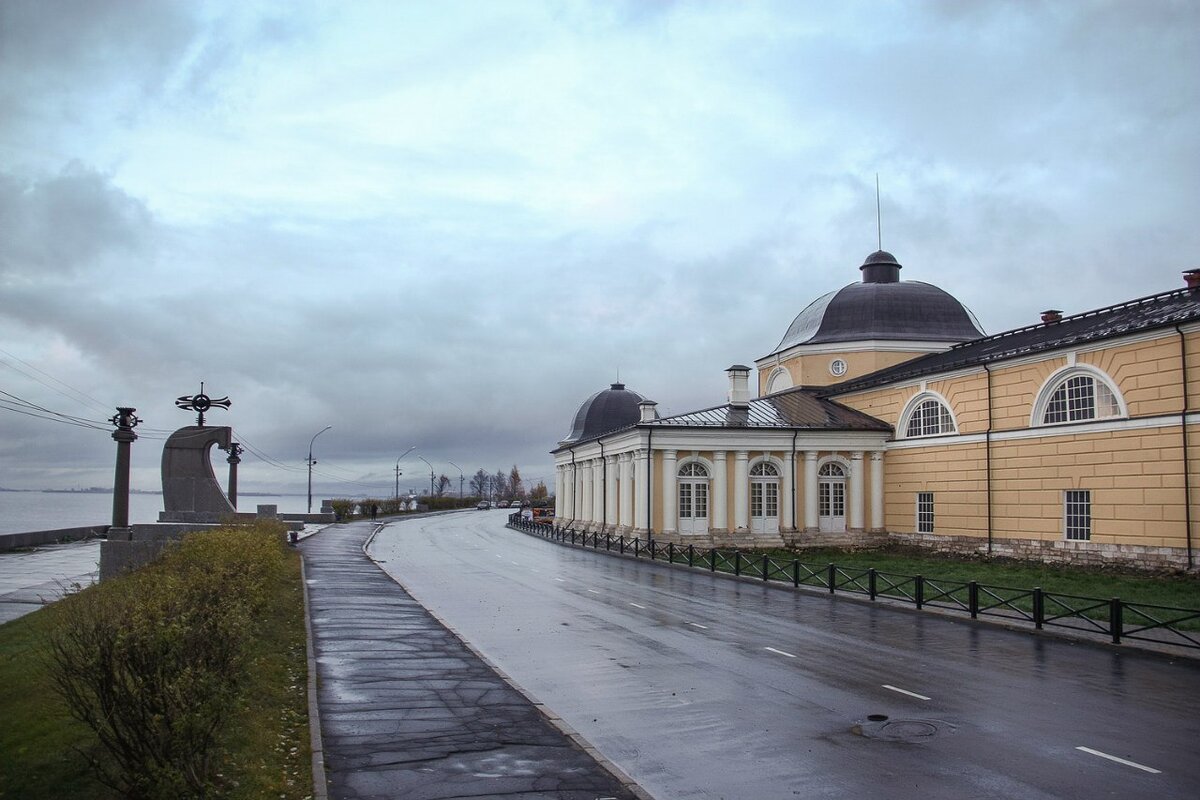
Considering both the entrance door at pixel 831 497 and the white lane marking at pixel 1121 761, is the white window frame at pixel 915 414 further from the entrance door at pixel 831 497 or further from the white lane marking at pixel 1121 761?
the white lane marking at pixel 1121 761

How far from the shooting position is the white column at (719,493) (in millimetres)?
43281

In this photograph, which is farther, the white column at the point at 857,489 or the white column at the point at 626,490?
the white column at the point at 626,490

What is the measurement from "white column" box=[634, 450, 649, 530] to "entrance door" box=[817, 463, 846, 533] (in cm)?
861

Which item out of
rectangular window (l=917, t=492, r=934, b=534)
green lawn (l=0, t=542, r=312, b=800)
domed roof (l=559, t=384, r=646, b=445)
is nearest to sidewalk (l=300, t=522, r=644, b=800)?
green lawn (l=0, t=542, r=312, b=800)

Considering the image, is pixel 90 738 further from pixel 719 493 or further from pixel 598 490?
pixel 598 490

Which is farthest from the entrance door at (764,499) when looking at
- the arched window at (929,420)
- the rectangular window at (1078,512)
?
the rectangular window at (1078,512)

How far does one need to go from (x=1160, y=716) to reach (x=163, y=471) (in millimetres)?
29469

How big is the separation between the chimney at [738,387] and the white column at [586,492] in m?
12.5

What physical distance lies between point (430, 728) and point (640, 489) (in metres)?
33.7

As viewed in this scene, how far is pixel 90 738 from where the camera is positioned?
29.7 ft

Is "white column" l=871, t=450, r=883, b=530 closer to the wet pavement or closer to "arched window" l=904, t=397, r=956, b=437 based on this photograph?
"arched window" l=904, t=397, r=956, b=437

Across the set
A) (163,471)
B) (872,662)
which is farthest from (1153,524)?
(163,471)

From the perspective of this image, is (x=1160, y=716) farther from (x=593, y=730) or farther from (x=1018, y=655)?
(x=593, y=730)

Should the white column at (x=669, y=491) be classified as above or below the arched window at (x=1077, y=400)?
below
